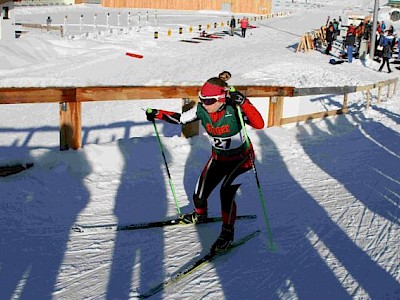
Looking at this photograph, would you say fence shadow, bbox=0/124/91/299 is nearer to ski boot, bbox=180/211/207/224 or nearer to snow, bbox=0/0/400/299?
snow, bbox=0/0/400/299

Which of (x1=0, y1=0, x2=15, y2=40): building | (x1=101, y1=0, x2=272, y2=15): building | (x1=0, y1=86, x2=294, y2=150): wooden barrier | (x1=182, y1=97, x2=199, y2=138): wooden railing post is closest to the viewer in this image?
(x1=0, y1=86, x2=294, y2=150): wooden barrier

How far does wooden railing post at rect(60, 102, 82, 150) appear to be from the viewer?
6953 millimetres

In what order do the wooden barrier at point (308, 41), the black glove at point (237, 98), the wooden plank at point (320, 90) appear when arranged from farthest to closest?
the wooden barrier at point (308, 41) → the wooden plank at point (320, 90) → the black glove at point (237, 98)

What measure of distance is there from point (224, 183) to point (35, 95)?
3096 mm

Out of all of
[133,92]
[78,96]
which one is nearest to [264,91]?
[133,92]

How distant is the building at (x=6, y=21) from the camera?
2589 cm

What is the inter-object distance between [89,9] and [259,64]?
35.4 m

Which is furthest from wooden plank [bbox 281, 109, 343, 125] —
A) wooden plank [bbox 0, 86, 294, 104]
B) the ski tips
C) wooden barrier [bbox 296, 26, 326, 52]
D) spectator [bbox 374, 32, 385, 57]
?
wooden barrier [bbox 296, 26, 326, 52]

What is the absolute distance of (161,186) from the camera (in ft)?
21.9

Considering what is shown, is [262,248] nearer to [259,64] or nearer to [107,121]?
[107,121]

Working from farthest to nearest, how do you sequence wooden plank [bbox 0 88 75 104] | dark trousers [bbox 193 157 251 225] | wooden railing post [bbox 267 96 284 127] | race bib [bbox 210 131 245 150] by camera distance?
wooden railing post [bbox 267 96 284 127] < wooden plank [bbox 0 88 75 104] < race bib [bbox 210 131 245 150] < dark trousers [bbox 193 157 251 225]

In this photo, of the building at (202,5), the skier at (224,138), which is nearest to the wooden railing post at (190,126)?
the skier at (224,138)

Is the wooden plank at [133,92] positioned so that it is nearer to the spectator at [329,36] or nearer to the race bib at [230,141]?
the race bib at [230,141]

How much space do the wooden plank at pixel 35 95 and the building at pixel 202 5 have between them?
172ft
